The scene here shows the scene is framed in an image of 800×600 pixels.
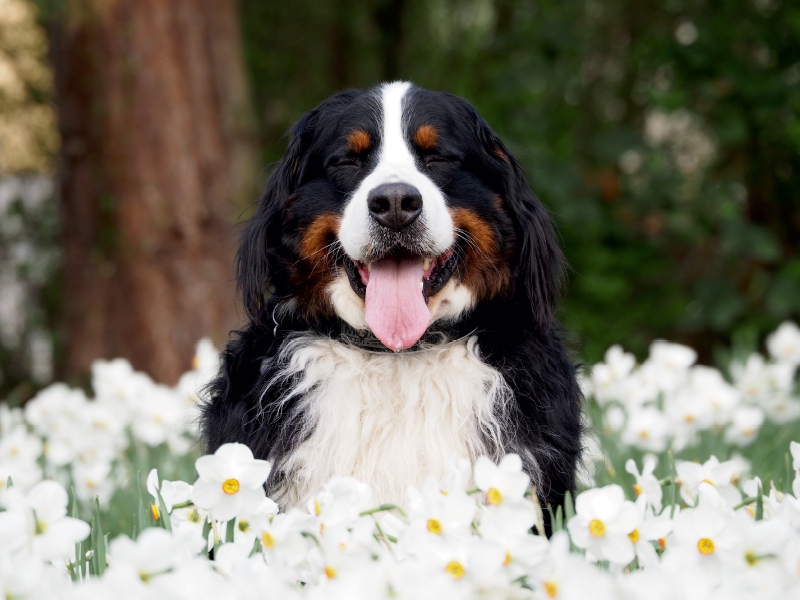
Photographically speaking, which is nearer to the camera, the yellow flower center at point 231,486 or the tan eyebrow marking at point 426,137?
the yellow flower center at point 231,486

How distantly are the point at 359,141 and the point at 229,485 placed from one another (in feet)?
4.54

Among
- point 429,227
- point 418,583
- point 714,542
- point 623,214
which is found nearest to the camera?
point 418,583

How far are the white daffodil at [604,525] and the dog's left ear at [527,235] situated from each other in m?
1.11

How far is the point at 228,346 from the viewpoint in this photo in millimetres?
2953

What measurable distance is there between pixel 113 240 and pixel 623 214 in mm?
3794

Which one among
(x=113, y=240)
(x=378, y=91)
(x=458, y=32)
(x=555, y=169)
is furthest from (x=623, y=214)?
(x=378, y=91)

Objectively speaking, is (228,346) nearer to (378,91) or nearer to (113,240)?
(378,91)

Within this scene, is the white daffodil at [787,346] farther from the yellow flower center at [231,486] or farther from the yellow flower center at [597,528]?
the yellow flower center at [231,486]

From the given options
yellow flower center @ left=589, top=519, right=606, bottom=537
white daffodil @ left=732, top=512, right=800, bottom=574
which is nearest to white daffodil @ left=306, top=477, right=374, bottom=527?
yellow flower center @ left=589, top=519, right=606, bottom=537

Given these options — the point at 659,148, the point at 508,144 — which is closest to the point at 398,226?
the point at 508,144

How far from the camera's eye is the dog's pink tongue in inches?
104

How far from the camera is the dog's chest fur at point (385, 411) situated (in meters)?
2.61

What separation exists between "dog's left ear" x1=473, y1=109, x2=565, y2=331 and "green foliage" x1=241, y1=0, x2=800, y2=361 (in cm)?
307

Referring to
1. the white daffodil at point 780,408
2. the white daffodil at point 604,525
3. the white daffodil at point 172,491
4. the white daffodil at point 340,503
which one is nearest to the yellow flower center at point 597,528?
the white daffodil at point 604,525
